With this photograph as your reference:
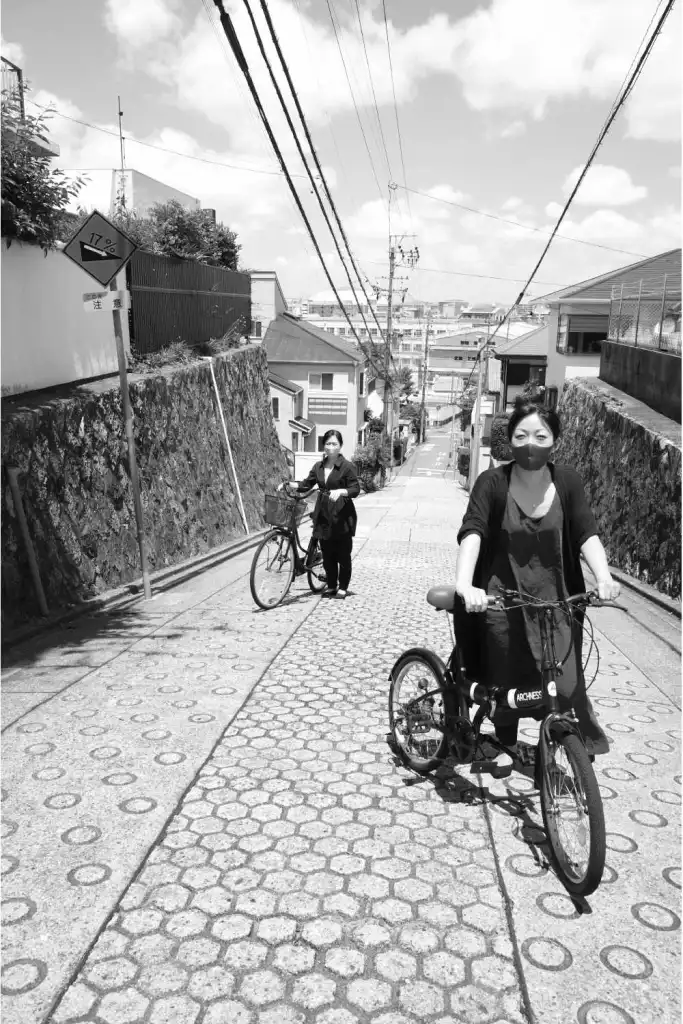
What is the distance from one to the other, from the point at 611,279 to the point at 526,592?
3010cm

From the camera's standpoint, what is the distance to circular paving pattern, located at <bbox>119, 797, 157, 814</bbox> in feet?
11.3

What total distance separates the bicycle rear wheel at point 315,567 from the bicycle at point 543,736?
13.1ft

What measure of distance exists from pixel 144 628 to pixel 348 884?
13.7ft

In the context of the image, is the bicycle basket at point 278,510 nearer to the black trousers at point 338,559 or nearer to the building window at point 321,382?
the black trousers at point 338,559

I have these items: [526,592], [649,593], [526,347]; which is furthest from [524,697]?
[526,347]

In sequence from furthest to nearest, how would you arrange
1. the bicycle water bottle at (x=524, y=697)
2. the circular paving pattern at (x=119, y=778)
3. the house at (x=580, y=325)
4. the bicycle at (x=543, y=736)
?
the house at (x=580, y=325) → the circular paving pattern at (x=119, y=778) → the bicycle water bottle at (x=524, y=697) → the bicycle at (x=543, y=736)

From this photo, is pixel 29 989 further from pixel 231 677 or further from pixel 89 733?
pixel 231 677

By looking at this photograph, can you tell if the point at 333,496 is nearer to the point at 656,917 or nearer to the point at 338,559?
the point at 338,559

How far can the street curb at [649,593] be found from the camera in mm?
7377

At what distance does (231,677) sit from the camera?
17.2 feet

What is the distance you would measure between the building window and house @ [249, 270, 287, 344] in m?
4.33

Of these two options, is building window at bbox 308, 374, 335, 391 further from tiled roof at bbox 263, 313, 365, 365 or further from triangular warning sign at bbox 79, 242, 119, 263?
triangular warning sign at bbox 79, 242, 119, 263

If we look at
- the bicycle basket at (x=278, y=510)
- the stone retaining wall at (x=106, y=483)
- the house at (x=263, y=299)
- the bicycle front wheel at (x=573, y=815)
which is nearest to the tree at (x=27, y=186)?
the stone retaining wall at (x=106, y=483)

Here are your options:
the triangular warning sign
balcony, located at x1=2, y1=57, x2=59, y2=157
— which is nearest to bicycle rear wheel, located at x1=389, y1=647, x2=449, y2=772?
the triangular warning sign
